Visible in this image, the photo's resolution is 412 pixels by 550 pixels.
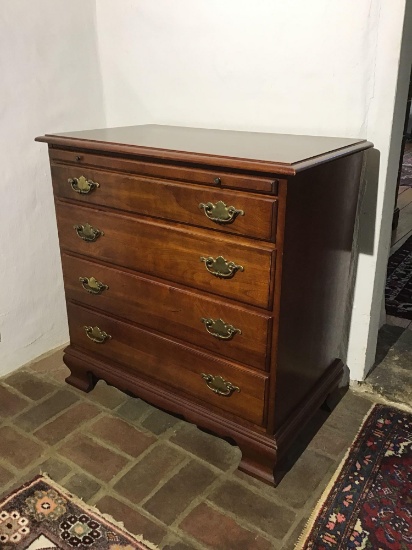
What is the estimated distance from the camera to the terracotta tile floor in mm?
1524

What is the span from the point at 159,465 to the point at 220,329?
21.8 inches

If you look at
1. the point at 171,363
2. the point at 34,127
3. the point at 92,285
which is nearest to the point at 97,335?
the point at 92,285

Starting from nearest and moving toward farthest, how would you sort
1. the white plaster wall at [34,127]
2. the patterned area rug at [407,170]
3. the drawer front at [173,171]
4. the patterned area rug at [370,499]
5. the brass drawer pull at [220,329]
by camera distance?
the drawer front at [173,171]
the patterned area rug at [370,499]
the brass drawer pull at [220,329]
the white plaster wall at [34,127]
the patterned area rug at [407,170]

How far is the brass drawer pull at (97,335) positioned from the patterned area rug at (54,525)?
55cm

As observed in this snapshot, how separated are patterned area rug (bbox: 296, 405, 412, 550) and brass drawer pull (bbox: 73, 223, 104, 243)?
3.80 ft

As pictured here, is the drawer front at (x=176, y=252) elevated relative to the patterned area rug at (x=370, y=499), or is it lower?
elevated

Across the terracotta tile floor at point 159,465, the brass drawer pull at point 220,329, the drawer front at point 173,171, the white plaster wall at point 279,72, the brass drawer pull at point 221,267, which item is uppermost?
the white plaster wall at point 279,72

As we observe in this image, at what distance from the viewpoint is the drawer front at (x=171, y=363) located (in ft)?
5.34

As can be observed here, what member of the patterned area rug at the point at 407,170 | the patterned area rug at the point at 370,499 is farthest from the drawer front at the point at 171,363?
the patterned area rug at the point at 407,170

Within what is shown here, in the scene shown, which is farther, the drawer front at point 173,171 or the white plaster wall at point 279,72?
the white plaster wall at point 279,72

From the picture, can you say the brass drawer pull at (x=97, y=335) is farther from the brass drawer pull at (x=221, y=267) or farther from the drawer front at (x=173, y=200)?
the brass drawer pull at (x=221, y=267)

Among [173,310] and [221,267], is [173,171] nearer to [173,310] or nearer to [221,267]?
[221,267]

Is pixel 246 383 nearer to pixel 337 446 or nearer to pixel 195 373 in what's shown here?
pixel 195 373

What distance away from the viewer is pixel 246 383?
161 centimetres
